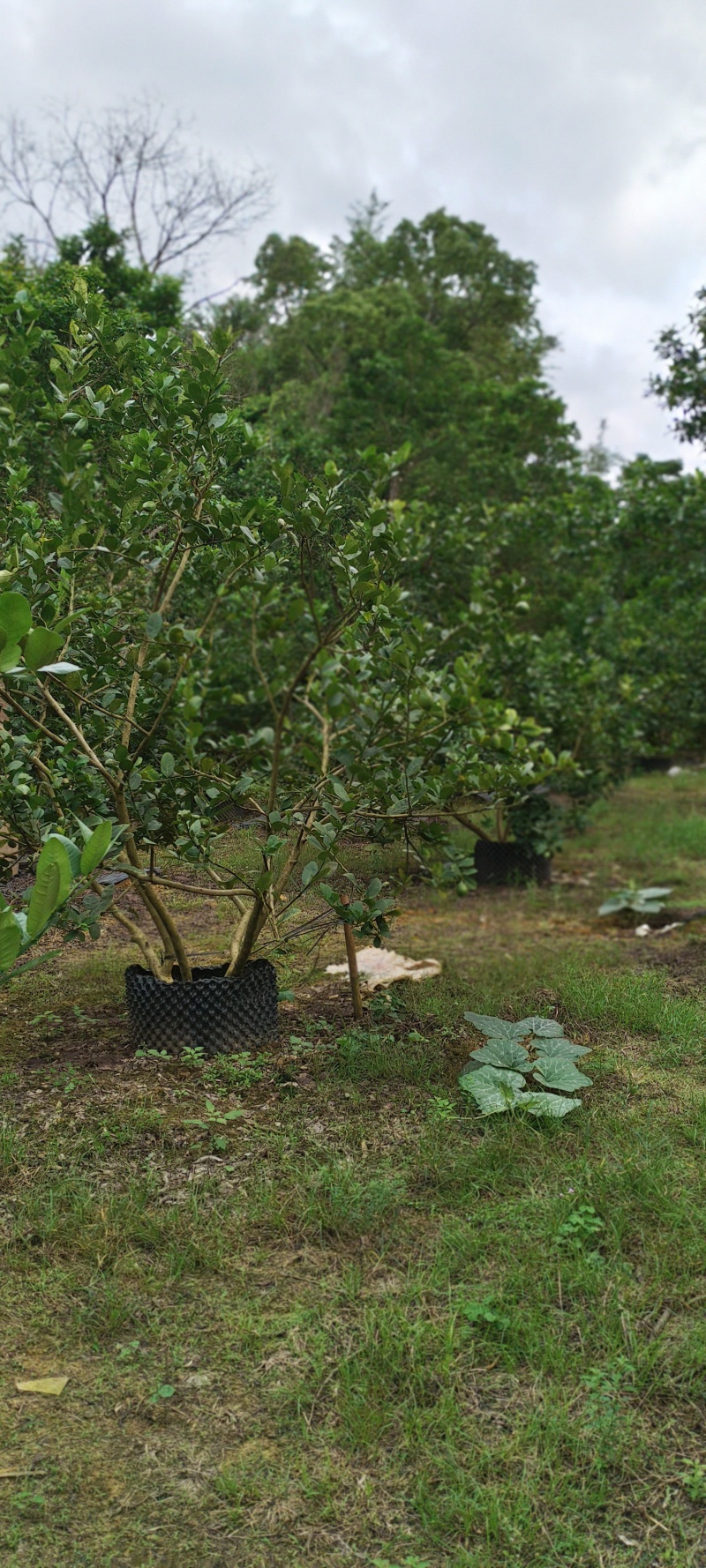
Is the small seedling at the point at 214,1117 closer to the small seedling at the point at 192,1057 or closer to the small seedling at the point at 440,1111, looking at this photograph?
the small seedling at the point at 192,1057

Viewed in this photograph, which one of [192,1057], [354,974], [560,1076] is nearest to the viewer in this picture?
[560,1076]

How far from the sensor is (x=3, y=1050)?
10.6ft

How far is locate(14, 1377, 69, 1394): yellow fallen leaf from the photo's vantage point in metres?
1.90

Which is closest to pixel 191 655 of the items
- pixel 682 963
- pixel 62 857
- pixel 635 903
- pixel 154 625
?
pixel 154 625

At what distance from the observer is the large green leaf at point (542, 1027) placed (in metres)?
3.07

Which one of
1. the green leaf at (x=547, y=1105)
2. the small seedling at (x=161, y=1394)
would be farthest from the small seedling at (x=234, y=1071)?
the small seedling at (x=161, y=1394)

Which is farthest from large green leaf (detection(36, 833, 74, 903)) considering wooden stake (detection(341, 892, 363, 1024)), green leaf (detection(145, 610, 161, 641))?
wooden stake (detection(341, 892, 363, 1024))

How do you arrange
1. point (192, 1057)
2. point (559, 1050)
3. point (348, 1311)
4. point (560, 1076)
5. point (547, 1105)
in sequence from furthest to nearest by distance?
point (192, 1057) → point (559, 1050) → point (560, 1076) → point (547, 1105) → point (348, 1311)

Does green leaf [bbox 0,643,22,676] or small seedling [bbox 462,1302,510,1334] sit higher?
green leaf [bbox 0,643,22,676]

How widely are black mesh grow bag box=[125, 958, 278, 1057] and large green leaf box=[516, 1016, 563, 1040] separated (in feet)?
2.55

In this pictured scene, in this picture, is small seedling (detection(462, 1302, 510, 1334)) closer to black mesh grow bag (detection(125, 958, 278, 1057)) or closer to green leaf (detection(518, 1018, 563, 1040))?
green leaf (detection(518, 1018, 563, 1040))

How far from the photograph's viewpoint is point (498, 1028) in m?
3.02

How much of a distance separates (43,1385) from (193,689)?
1.77 m

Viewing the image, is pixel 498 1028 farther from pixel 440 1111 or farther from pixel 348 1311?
pixel 348 1311
